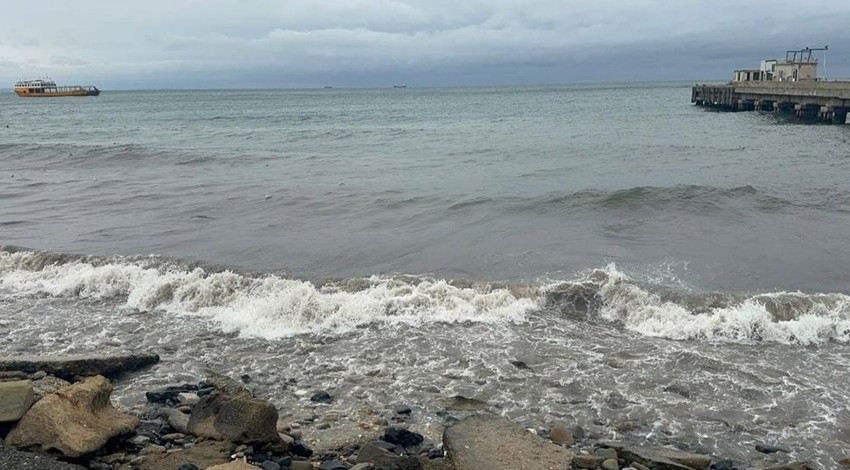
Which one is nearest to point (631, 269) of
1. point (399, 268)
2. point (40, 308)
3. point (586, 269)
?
point (586, 269)

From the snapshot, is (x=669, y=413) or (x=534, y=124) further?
(x=534, y=124)

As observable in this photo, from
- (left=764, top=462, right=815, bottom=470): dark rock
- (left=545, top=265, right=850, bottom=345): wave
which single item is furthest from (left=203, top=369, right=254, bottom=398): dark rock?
(left=545, top=265, right=850, bottom=345): wave

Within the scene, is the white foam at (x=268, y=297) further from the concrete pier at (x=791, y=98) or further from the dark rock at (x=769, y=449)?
the concrete pier at (x=791, y=98)

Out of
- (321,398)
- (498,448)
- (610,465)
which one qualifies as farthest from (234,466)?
(610,465)

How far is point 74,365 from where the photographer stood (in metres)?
8.61

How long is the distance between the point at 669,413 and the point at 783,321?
421cm

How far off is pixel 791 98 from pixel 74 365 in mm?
60502

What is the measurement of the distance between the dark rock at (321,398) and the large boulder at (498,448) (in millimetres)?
2042

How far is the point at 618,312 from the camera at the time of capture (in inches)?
457

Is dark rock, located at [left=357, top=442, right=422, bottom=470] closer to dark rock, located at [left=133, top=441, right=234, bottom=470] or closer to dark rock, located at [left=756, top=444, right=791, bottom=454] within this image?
dark rock, located at [left=133, top=441, right=234, bottom=470]

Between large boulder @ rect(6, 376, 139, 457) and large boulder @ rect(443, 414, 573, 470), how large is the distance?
3.57m

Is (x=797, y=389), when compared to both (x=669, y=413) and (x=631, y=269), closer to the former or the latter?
(x=669, y=413)

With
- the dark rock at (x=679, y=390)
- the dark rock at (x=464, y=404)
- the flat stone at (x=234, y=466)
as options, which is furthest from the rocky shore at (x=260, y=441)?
the dark rock at (x=679, y=390)

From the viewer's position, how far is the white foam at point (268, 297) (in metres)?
11.4
